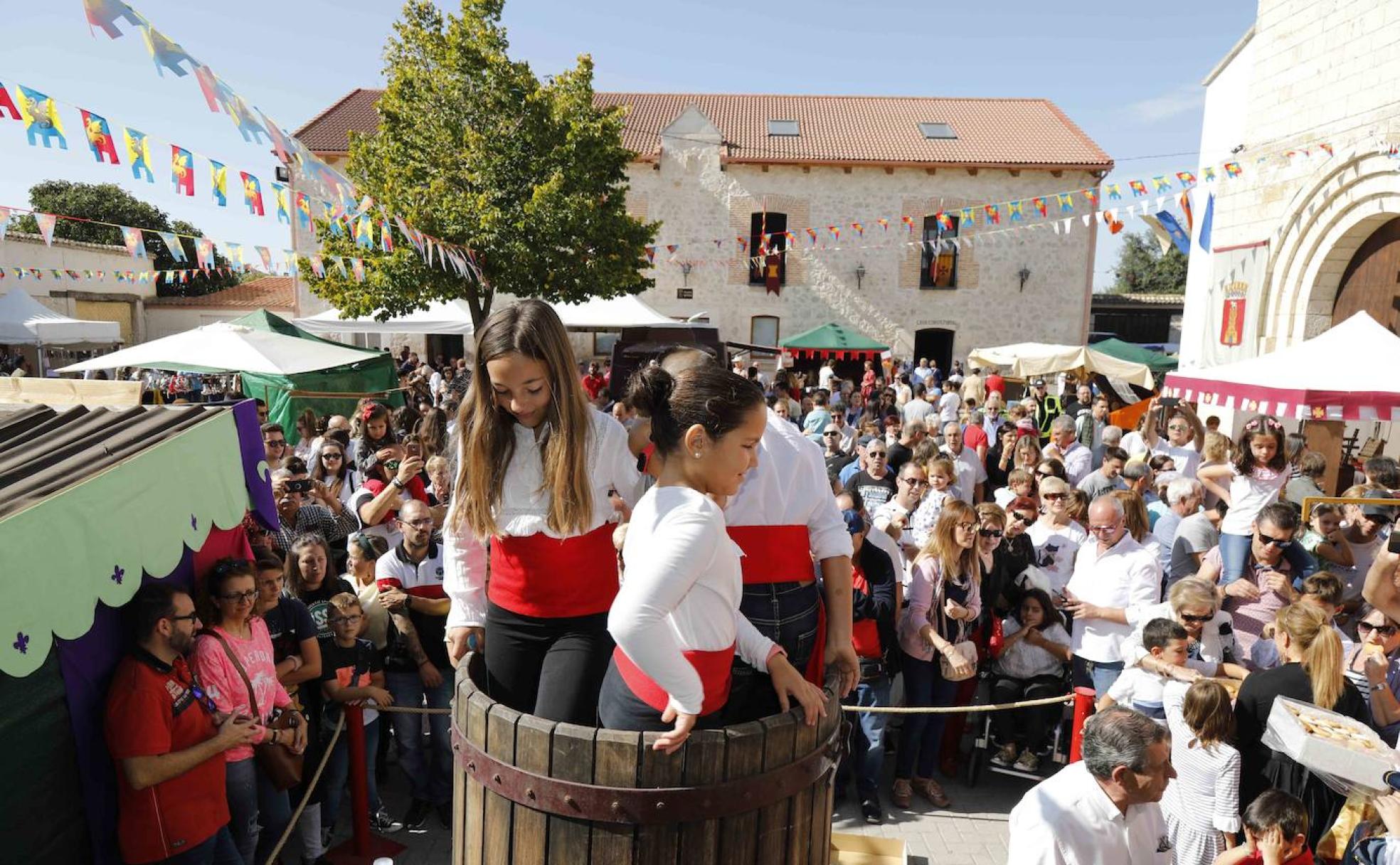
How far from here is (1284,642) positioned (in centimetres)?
381

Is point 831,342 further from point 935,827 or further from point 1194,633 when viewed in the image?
point 1194,633

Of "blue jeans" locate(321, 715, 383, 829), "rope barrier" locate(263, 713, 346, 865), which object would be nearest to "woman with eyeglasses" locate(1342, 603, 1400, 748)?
"rope barrier" locate(263, 713, 346, 865)

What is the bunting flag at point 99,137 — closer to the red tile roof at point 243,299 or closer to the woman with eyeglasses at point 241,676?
the woman with eyeglasses at point 241,676

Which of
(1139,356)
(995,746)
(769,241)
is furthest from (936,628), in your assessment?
(769,241)

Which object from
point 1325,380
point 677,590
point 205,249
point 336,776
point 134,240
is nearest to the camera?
point 677,590

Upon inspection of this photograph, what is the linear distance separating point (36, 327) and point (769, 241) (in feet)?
57.8

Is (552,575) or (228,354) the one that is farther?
(228,354)

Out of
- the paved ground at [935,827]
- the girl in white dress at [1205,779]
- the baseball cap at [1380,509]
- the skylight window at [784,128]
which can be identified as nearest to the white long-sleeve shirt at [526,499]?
the paved ground at [935,827]

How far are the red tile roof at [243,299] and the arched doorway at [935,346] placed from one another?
22.9 meters

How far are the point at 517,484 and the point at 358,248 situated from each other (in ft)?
53.0

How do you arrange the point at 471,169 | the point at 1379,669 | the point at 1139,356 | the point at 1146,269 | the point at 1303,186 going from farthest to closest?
the point at 1146,269 < the point at 1139,356 < the point at 471,169 < the point at 1303,186 < the point at 1379,669

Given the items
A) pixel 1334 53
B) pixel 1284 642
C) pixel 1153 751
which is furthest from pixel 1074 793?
pixel 1334 53

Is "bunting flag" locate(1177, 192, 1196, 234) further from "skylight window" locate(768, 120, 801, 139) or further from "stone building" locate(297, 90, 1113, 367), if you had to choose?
"skylight window" locate(768, 120, 801, 139)

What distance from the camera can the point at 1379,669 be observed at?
12.8ft
